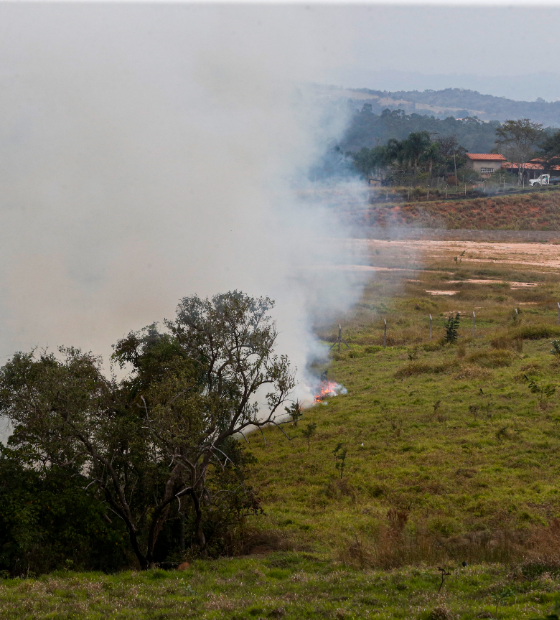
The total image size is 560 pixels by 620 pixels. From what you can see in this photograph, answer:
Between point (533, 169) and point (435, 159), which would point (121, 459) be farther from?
point (533, 169)

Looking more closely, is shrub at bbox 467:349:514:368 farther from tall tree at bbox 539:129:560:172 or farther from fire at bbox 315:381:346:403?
tall tree at bbox 539:129:560:172

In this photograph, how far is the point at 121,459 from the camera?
14.3m

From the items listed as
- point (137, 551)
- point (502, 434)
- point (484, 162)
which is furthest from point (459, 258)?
point (484, 162)

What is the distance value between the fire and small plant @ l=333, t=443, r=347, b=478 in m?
5.97

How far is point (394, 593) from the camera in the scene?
10.6 meters

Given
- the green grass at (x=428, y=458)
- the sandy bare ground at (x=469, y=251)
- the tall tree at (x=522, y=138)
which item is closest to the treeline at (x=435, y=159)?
the tall tree at (x=522, y=138)

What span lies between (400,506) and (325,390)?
11385 mm

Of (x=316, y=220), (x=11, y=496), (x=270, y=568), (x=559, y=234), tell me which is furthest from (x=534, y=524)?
(x=559, y=234)

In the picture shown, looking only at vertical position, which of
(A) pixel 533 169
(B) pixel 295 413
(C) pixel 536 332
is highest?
(A) pixel 533 169

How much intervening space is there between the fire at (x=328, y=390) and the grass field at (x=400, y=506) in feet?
1.56

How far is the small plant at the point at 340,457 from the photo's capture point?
18881 mm

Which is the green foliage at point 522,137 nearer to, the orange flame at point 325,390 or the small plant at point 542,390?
the orange flame at point 325,390

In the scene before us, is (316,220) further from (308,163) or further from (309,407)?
(309,407)

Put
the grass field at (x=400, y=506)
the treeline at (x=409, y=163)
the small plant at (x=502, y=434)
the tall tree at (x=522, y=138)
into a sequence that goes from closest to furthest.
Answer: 1. the grass field at (x=400, y=506)
2. the small plant at (x=502, y=434)
3. the treeline at (x=409, y=163)
4. the tall tree at (x=522, y=138)
